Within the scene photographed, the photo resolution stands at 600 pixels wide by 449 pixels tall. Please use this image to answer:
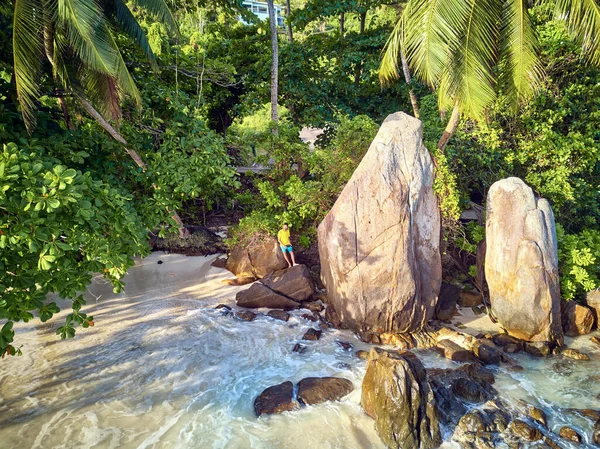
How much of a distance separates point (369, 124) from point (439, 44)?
346 centimetres

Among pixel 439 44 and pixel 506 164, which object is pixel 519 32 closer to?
pixel 439 44

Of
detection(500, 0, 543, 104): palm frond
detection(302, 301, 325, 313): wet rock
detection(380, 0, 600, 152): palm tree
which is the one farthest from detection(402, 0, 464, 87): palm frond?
detection(302, 301, 325, 313): wet rock

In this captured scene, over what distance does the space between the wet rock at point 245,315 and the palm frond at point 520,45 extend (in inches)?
299

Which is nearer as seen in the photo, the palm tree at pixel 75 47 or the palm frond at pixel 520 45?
the palm tree at pixel 75 47

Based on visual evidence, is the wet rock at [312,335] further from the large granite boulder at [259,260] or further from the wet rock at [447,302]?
the wet rock at [447,302]

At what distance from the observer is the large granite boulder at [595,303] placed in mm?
9086

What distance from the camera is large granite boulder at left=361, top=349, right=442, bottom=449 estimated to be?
5863mm

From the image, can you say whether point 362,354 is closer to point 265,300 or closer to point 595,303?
point 265,300

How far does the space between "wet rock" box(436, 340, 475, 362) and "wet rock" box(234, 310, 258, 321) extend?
4143 millimetres

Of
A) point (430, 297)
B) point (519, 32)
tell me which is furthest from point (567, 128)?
point (430, 297)

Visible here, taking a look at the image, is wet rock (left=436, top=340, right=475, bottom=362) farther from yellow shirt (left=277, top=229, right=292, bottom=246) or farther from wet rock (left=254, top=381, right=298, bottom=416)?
yellow shirt (left=277, top=229, right=292, bottom=246)

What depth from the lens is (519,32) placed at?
8203 millimetres

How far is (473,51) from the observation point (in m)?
8.10

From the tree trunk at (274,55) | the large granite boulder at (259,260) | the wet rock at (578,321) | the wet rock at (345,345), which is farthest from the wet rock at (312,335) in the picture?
the tree trunk at (274,55)
